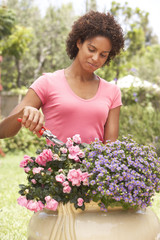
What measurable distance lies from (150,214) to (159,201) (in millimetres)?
2819

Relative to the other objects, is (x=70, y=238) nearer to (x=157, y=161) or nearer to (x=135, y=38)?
(x=157, y=161)

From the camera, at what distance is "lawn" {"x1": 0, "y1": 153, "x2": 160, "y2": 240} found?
3237 mm

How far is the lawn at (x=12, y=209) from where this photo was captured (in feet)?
10.6

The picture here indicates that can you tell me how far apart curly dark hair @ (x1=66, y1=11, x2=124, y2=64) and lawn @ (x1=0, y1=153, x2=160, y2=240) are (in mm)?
1301

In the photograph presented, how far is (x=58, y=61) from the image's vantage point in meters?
22.9

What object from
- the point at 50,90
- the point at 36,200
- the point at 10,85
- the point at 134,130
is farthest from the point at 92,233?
the point at 10,85

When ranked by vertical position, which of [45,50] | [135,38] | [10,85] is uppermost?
[135,38]

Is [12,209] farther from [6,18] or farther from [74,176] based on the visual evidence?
[6,18]

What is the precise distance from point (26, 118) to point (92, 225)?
0.58m

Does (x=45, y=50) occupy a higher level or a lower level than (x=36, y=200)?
lower

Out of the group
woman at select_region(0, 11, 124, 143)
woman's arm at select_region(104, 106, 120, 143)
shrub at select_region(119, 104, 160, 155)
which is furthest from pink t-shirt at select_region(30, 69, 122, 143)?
shrub at select_region(119, 104, 160, 155)

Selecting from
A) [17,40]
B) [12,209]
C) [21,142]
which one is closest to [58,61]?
[17,40]

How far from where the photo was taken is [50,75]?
2.09 meters

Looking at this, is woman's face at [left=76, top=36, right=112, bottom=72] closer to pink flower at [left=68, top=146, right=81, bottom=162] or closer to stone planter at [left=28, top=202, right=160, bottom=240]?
pink flower at [left=68, top=146, right=81, bottom=162]
